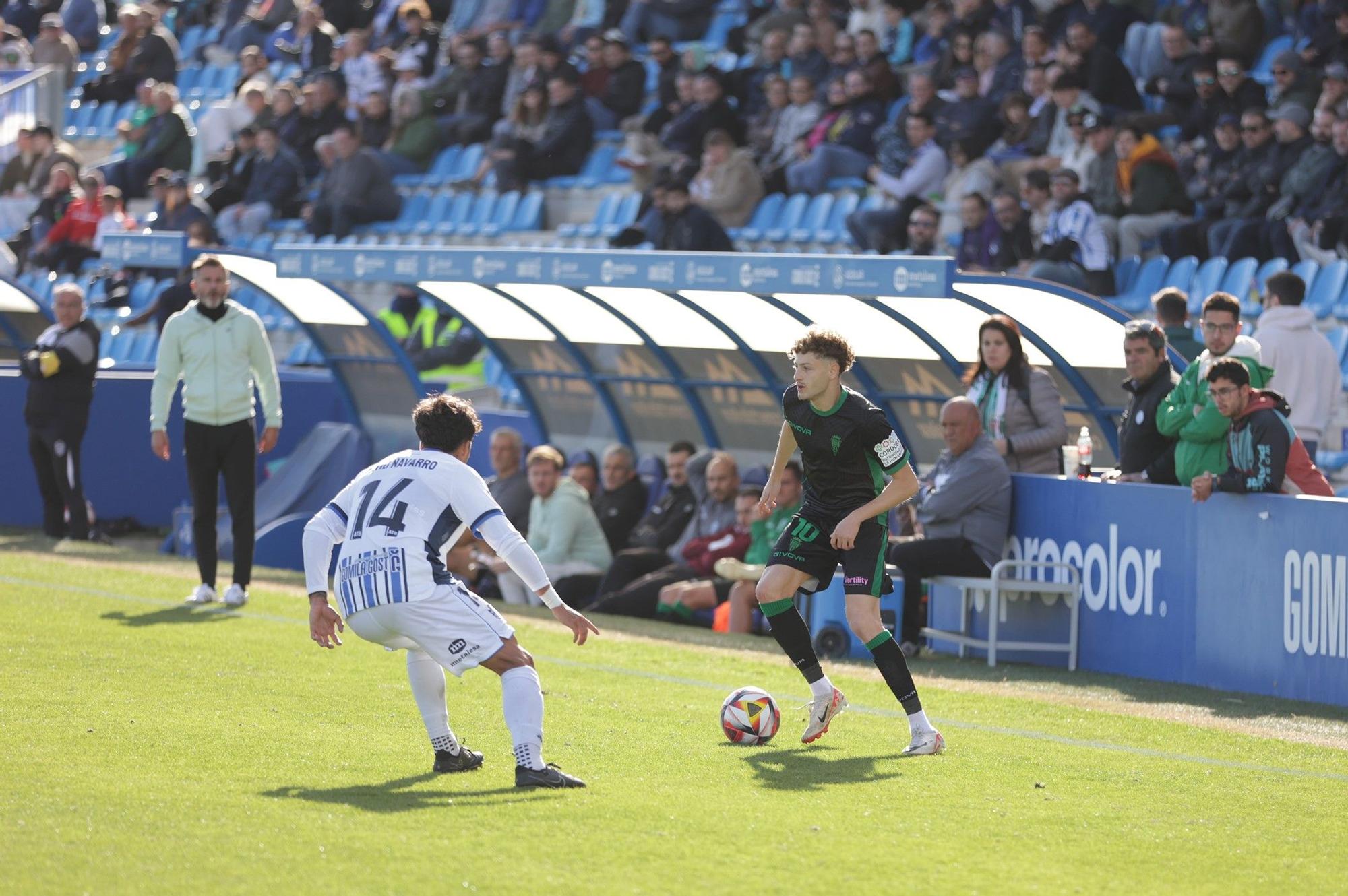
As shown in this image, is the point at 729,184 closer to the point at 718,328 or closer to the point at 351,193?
the point at 718,328

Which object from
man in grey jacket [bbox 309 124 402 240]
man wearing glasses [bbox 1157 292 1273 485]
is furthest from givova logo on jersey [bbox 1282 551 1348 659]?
man in grey jacket [bbox 309 124 402 240]

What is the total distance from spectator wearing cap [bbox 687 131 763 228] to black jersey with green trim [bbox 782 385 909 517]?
36.6 feet

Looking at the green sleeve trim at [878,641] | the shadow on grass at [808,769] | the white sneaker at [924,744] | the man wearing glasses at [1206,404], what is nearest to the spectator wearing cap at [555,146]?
the man wearing glasses at [1206,404]

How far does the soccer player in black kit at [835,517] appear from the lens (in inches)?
301

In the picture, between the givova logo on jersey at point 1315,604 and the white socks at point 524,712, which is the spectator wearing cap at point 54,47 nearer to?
the givova logo on jersey at point 1315,604

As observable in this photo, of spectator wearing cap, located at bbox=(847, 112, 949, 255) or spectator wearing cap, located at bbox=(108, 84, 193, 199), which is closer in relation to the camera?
spectator wearing cap, located at bbox=(847, 112, 949, 255)

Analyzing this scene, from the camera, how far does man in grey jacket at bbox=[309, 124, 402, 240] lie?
73.6 feet

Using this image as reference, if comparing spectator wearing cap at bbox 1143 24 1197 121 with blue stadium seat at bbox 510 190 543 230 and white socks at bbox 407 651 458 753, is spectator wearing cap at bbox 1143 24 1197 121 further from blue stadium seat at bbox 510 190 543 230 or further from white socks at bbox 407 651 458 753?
white socks at bbox 407 651 458 753

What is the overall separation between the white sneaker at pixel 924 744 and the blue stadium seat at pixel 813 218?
10.8 metres

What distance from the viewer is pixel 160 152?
86.7 ft

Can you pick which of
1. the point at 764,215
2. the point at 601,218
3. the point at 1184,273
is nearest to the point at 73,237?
the point at 601,218

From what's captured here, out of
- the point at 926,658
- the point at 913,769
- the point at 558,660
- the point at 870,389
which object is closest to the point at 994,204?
the point at 870,389

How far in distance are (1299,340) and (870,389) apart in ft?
10.1

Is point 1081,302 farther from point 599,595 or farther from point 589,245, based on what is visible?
point 589,245
